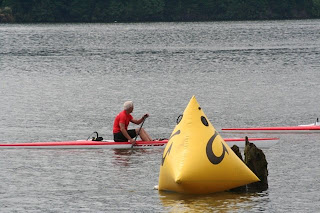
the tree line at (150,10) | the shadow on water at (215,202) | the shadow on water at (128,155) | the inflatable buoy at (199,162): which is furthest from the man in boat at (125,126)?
the tree line at (150,10)

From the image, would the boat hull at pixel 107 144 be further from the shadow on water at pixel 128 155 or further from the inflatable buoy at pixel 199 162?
the inflatable buoy at pixel 199 162

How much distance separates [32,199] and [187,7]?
175m

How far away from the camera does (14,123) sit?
3725 cm

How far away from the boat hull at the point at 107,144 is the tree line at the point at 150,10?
157 meters

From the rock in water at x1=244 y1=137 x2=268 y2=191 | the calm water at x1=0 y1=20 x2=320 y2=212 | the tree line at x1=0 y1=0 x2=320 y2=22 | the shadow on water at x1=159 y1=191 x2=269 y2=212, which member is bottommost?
the tree line at x1=0 y1=0 x2=320 y2=22

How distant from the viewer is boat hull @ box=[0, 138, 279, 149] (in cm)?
2848

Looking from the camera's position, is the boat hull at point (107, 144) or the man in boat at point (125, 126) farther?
the boat hull at point (107, 144)

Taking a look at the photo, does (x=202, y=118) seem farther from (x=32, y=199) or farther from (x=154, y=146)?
(x=154, y=146)

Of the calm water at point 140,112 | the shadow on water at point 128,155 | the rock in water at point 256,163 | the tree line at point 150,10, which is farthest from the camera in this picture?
the tree line at point 150,10

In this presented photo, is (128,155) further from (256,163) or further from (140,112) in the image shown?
(140,112)

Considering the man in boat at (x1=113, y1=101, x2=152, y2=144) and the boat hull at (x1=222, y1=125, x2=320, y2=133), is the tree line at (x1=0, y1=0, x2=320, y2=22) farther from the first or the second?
the man in boat at (x1=113, y1=101, x2=152, y2=144)

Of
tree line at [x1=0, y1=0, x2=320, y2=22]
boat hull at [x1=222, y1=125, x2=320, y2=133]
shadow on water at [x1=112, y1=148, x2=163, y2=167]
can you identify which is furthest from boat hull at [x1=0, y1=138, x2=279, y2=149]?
tree line at [x1=0, y1=0, x2=320, y2=22]

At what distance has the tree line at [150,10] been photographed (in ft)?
612

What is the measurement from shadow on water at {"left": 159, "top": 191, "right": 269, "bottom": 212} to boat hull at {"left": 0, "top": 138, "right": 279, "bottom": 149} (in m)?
6.41
